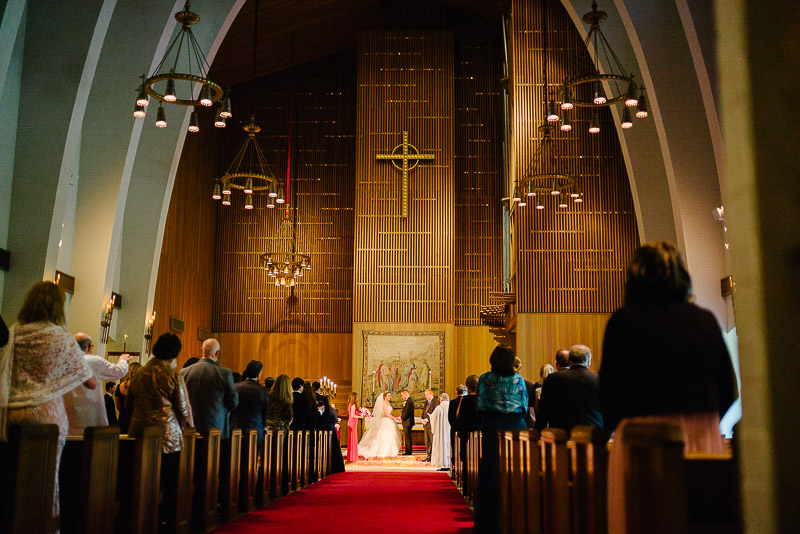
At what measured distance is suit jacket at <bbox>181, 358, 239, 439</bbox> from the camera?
6.12m

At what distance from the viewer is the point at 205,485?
5457 millimetres

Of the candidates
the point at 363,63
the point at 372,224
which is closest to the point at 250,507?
the point at 372,224

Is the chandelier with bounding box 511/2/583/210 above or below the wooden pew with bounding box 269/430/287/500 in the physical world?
above

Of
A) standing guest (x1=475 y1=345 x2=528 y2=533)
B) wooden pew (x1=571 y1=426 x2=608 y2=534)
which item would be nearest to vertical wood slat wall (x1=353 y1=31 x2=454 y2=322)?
standing guest (x1=475 y1=345 x2=528 y2=533)

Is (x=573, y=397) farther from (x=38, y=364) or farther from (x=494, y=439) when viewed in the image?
(x=38, y=364)

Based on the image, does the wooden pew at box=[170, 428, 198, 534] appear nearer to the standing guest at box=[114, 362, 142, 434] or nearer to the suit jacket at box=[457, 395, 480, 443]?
the standing guest at box=[114, 362, 142, 434]

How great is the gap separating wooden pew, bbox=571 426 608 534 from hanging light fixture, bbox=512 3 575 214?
31.2ft

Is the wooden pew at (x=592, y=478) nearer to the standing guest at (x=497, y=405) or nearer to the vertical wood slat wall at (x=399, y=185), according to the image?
the standing guest at (x=497, y=405)

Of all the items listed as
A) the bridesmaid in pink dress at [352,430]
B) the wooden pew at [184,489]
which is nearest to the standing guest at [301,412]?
the wooden pew at [184,489]

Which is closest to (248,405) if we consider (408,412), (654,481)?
(654,481)

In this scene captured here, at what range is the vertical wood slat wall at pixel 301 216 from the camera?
19672 millimetres

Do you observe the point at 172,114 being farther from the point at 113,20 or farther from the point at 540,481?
Result: the point at 540,481

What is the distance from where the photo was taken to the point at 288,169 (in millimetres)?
19141

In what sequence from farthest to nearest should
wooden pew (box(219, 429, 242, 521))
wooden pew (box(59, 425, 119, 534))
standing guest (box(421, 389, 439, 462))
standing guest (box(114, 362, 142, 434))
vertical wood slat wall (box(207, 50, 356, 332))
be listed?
vertical wood slat wall (box(207, 50, 356, 332)), standing guest (box(421, 389, 439, 462)), standing guest (box(114, 362, 142, 434)), wooden pew (box(219, 429, 242, 521)), wooden pew (box(59, 425, 119, 534))
